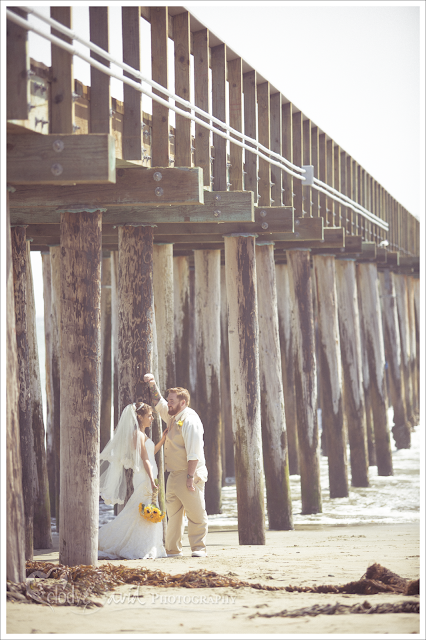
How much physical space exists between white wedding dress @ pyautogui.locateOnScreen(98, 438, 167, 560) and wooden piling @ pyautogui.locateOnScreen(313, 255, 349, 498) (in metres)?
5.38

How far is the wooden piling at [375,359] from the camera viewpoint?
562 inches

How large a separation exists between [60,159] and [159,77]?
5.88 feet

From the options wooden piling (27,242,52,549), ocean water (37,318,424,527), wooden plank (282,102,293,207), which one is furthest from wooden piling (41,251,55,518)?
wooden plank (282,102,293,207)

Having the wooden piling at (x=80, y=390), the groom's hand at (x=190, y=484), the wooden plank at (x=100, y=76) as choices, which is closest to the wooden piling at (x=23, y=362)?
the groom's hand at (x=190, y=484)

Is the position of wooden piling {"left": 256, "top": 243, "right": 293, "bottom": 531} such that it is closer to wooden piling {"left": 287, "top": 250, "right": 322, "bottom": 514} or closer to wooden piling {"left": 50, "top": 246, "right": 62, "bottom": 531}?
wooden piling {"left": 287, "top": 250, "right": 322, "bottom": 514}

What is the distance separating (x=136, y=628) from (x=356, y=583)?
1.54 meters

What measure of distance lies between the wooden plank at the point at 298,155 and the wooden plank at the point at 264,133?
1.40m

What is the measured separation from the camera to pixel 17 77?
504 cm

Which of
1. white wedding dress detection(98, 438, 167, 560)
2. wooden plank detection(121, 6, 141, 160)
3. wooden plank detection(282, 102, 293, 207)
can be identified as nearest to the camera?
wooden plank detection(121, 6, 141, 160)

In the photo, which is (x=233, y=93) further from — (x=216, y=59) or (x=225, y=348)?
(x=225, y=348)

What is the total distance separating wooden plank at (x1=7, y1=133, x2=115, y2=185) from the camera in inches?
211

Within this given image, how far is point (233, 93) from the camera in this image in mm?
8781

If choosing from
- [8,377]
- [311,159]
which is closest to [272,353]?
[311,159]

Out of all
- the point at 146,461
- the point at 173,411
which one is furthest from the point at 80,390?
the point at 173,411
